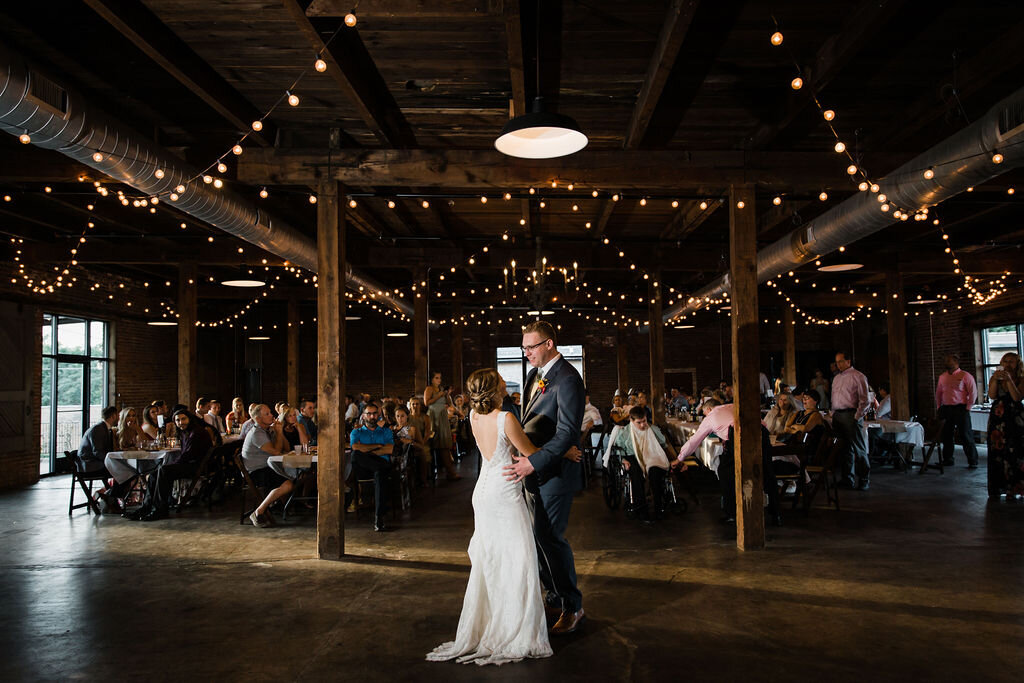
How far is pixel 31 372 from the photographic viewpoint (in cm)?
1120

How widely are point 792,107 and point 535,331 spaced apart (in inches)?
121

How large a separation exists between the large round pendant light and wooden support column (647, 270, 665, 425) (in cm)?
805

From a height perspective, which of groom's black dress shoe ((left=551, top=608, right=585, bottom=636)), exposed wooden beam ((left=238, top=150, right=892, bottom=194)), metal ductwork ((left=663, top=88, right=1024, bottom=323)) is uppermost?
exposed wooden beam ((left=238, top=150, right=892, bottom=194))

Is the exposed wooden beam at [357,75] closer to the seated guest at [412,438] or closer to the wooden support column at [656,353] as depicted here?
the seated guest at [412,438]

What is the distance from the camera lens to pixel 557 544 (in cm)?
393

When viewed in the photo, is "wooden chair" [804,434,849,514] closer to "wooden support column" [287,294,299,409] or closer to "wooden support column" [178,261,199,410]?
"wooden support column" [178,261,199,410]

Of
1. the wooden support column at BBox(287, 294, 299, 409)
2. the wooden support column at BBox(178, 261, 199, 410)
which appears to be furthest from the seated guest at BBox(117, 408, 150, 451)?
the wooden support column at BBox(287, 294, 299, 409)

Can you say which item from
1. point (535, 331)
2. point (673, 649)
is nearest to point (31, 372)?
point (535, 331)

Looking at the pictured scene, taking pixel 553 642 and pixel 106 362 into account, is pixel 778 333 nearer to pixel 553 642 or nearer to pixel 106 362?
pixel 106 362

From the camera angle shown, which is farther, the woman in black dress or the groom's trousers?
the woman in black dress

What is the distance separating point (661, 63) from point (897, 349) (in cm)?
973

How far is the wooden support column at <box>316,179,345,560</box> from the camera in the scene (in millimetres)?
5801

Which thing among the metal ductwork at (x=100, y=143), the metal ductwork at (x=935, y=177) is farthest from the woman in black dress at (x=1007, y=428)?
the metal ductwork at (x=100, y=143)

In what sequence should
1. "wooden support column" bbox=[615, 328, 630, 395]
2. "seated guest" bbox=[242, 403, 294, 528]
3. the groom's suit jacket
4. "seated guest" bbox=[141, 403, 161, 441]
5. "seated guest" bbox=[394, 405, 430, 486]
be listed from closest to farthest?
the groom's suit jacket → "seated guest" bbox=[242, 403, 294, 528] → "seated guest" bbox=[394, 405, 430, 486] → "seated guest" bbox=[141, 403, 161, 441] → "wooden support column" bbox=[615, 328, 630, 395]
